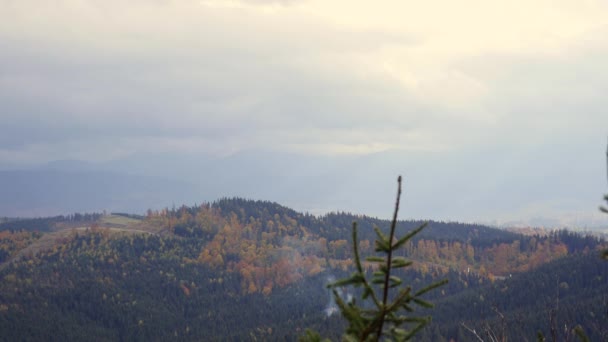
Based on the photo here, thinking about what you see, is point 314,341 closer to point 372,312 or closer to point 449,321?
point 372,312

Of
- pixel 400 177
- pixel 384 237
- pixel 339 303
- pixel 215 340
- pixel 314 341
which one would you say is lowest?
pixel 215 340

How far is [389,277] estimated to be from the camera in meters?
10.8

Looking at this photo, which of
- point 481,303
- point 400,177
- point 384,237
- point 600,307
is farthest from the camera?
point 481,303

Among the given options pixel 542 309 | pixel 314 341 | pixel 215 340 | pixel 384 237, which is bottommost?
pixel 215 340

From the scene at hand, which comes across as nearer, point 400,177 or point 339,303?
point 400,177

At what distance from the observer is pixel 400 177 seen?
30.8ft

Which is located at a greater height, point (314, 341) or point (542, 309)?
point (314, 341)

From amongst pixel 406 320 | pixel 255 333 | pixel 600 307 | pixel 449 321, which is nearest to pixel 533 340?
pixel 600 307

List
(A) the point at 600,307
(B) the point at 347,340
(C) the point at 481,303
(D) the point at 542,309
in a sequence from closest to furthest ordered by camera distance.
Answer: (B) the point at 347,340 → (A) the point at 600,307 → (D) the point at 542,309 → (C) the point at 481,303

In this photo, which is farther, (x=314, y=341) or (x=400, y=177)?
(x=314, y=341)

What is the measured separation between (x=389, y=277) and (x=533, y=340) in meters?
153

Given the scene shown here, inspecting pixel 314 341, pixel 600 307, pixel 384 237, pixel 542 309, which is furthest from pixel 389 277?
pixel 542 309

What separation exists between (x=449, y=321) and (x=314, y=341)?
185600 mm

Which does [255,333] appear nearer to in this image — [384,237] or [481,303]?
[481,303]
